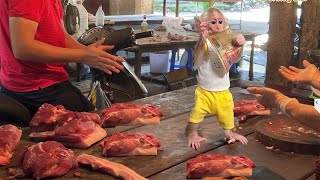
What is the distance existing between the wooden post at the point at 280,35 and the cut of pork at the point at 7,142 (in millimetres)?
4120

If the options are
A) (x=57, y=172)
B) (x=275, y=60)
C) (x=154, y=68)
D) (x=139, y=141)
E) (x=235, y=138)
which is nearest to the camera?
(x=57, y=172)

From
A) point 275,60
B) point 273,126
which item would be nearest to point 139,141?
point 273,126

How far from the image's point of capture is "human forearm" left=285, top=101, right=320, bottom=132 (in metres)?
2.37

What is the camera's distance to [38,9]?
11.0 feet

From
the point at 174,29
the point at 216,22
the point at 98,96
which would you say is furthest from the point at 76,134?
the point at 174,29

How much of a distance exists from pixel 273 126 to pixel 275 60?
317cm

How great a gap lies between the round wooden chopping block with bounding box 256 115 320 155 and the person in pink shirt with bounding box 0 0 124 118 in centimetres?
117

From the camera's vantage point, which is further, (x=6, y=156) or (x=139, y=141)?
(x=139, y=141)

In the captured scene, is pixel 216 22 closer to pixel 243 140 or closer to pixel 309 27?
pixel 243 140

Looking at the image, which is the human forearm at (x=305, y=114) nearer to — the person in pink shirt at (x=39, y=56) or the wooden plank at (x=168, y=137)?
the wooden plank at (x=168, y=137)

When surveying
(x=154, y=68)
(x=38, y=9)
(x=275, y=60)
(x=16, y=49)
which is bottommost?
(x=154, y=68)

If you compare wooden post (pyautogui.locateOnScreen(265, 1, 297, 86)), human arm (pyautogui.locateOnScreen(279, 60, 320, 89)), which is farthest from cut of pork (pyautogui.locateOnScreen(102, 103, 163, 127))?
wooden post (pyautogui.locateOnScreen(265, 1, 297, 86))

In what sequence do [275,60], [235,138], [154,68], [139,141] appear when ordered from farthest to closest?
[154,68]
[275,60]
[235,138]
[139,141]

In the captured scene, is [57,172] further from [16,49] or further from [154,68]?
[154,68]
